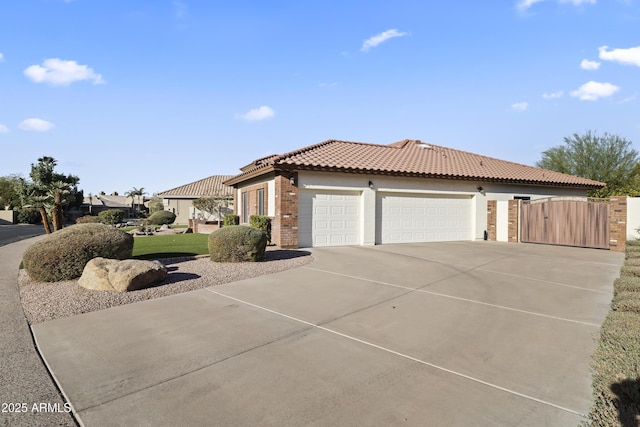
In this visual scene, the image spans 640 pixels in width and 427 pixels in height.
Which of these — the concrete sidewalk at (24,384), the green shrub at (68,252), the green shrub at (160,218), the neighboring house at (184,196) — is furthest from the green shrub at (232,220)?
the neighboring house at (184,196)

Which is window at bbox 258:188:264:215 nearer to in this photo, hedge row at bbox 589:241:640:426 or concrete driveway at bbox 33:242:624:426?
concrete driveway at bbox 33:242:624:426

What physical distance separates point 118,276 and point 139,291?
0.50 meters

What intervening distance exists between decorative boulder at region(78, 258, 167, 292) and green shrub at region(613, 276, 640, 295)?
9.68 metres

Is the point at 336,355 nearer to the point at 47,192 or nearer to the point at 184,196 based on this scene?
the point at 47,192

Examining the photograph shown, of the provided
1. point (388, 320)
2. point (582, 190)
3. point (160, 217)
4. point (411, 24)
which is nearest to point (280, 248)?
point (388, 320)

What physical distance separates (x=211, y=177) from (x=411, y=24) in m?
35.6

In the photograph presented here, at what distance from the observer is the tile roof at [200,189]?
40.2m

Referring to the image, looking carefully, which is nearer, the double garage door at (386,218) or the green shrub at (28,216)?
the double garage door at (386,218)

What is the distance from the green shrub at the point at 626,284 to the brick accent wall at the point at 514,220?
9.20 meters

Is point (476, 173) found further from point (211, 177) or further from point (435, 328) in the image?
point (211, 177)

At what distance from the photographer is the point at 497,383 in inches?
147

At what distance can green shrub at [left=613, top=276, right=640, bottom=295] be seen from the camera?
763 centimetres

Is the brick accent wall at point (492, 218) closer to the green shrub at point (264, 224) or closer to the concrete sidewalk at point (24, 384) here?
the green shrub at point (264, 224)

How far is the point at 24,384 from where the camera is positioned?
3.65 metres
